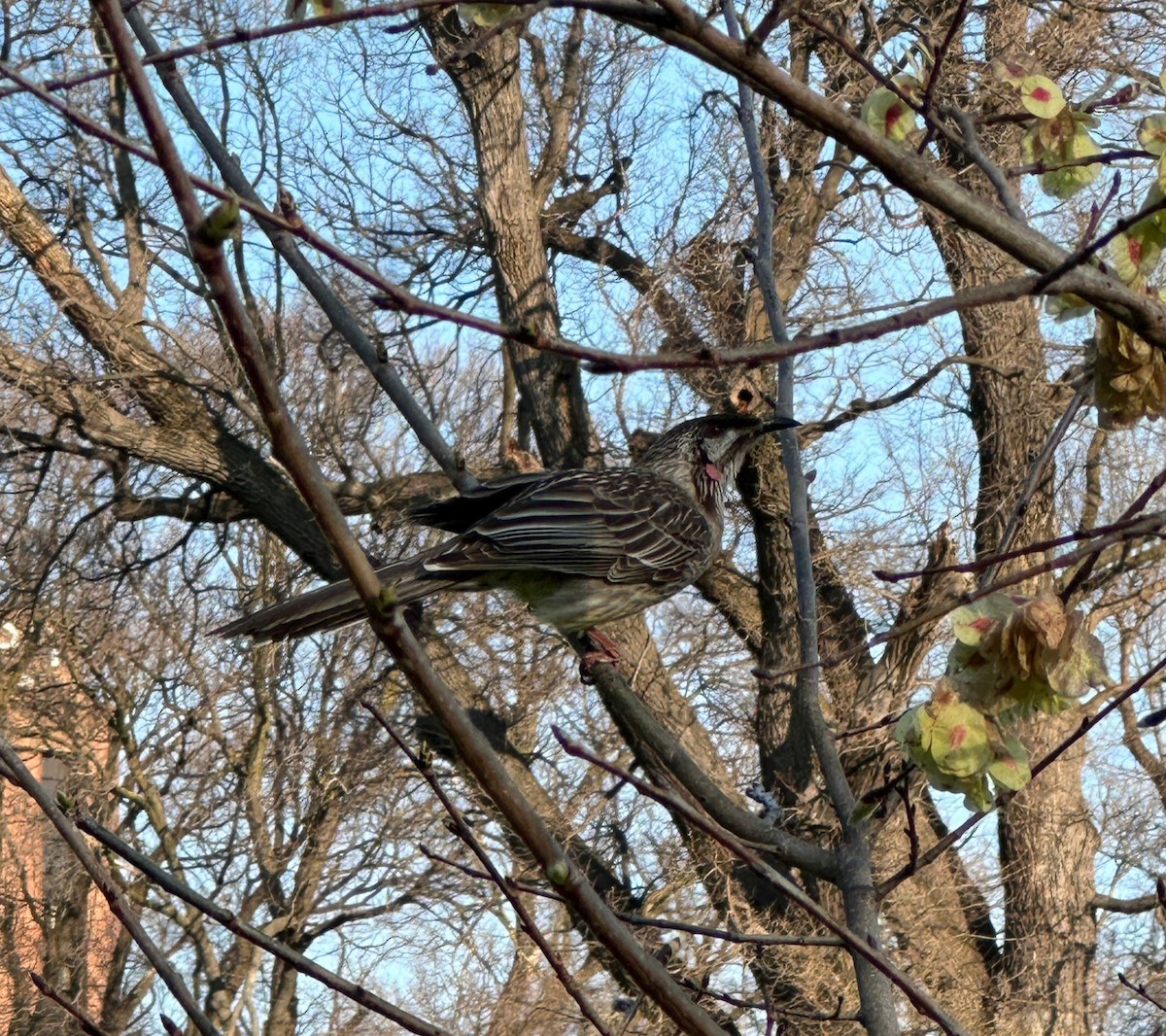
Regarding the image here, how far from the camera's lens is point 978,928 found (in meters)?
13.3

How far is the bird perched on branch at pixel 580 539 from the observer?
4.72 meters

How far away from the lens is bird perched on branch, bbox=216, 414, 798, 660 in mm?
4719

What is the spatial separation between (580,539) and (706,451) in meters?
1.29

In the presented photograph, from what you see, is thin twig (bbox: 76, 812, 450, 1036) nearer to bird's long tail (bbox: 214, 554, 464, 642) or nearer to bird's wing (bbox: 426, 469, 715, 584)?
bird's long tail (bbox: 214, 554, 464, 642)

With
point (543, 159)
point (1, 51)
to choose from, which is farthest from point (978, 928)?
point (1, 51)

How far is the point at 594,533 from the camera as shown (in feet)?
17.3

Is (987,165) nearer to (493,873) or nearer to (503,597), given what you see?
(493,873)

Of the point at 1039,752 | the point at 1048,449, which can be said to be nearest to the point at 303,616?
the point at 1048,449

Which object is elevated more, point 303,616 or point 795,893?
point 303,616

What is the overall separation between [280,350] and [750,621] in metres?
4.90

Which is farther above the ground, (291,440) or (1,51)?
(1,51)

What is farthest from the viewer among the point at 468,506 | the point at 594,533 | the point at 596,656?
the point at 594,533

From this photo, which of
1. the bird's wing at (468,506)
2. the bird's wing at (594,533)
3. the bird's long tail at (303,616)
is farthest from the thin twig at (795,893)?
the bird's wing at (468,506)

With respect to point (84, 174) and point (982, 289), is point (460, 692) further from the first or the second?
point (982, 289)
